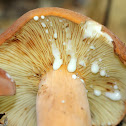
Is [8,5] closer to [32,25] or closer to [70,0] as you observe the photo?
[70,0]

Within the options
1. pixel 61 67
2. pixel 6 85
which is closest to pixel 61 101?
pixel 61 67

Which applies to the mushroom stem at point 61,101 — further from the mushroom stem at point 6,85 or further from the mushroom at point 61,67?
the mushroom stem at point 6,85

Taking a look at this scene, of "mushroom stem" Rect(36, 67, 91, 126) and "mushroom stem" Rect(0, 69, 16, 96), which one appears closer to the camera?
"mushroom stem" Rect(0, 69, 16, 96)

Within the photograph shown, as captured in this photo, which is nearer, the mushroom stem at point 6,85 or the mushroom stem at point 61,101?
the mushroom stem at point 6,85

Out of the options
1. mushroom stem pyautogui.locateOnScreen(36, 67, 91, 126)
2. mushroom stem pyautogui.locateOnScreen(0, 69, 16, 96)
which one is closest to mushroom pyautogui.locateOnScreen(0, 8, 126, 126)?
mushroom stem pyautogui.locateOnScreen(36, 67, 91, 126)

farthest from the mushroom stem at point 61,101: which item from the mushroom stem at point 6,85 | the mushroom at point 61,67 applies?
the mushroom stem at point 6,85

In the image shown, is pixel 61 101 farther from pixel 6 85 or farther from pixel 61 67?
pixel 6 85

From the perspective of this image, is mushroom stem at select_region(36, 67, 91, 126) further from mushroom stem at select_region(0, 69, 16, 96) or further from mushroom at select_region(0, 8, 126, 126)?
mushroom stem at select_region(0, 69, 16, 96)
